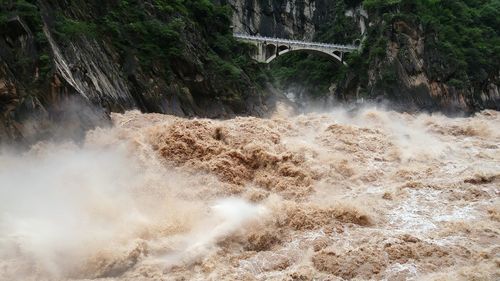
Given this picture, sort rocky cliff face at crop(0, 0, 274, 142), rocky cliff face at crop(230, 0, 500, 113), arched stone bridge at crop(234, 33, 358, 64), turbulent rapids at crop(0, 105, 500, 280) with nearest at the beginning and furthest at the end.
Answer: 1. turbulent rapids at crop(0, 105, 500, 280)
2. rocky cliff face at crop(0, 0, 274, 142)
3. rocky cliff face at crop(230, 0, 500, 113)
4. arched stone bridge at crop(234, 33, 358, 64)

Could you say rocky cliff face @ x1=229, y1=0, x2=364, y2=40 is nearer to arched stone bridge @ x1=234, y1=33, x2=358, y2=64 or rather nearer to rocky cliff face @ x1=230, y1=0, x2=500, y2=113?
arched stone bridge @ x1=234, y1=33, x2=358, y2=64

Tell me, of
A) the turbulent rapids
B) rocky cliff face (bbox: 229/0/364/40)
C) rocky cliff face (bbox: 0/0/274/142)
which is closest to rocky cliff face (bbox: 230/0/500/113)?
rocky cliff face (bbox: 229/0/364/40)

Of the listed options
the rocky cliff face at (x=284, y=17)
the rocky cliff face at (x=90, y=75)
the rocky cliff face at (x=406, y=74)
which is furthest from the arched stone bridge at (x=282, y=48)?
the rocky cliff face at (x=90, y=75)

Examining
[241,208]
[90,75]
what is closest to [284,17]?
[90,75]

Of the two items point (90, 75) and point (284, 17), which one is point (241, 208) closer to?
point (90, 75)

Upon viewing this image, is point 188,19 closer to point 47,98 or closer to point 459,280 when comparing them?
point 47,98

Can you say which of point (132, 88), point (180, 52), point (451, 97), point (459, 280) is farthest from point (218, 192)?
point (451, 97)

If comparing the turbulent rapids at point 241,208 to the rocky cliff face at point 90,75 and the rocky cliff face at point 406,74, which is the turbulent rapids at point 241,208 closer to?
the rocky cliff face at point 90,75
